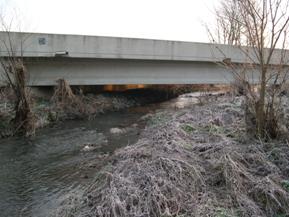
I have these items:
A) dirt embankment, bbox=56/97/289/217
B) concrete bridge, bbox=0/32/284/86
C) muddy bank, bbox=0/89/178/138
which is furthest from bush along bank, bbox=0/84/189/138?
dirt embankment, bbox=56/97/289/217

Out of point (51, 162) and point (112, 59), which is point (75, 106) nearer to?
point (112, 59)

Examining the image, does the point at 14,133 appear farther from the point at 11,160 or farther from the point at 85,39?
the point at 85,39

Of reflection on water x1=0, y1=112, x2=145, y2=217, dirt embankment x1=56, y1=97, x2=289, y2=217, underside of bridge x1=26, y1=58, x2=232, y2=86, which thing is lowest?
reflection on water x1=0, y1=112, x2=145, y2=217

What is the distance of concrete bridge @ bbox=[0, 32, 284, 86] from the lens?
440 inches

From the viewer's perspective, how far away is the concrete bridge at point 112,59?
11.2 m

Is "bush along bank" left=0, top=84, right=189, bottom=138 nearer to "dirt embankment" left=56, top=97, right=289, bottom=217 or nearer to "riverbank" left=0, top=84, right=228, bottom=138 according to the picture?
"riverbank" left=0, top=84, right=228, bottom=138

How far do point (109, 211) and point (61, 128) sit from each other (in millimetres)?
6328

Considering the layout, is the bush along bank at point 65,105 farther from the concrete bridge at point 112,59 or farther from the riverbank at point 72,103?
the concrete bridge at point 112,59

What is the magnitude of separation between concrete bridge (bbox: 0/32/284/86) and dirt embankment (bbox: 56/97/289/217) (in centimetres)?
724

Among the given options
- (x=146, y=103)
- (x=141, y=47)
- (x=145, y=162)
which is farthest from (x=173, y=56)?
(x=145, y=162)

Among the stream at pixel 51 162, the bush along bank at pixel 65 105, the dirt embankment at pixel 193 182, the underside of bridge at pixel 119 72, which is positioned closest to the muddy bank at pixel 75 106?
the bush along bank at pixel 65 105

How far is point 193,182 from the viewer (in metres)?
3.93

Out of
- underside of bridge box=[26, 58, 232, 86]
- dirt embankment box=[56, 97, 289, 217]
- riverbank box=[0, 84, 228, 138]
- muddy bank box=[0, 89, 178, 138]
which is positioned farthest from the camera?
underside of bridge box=[26, 58, 232, 86]

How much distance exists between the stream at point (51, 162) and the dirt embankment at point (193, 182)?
76 centimetres
